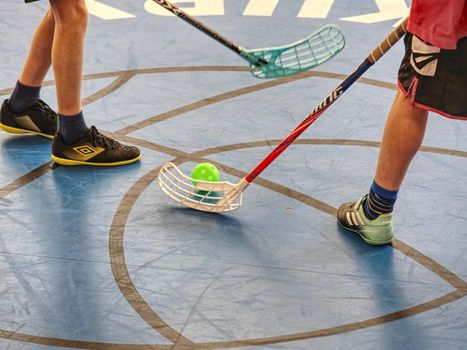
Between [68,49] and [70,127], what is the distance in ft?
1.12

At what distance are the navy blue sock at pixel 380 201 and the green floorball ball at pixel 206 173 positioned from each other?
0.64 meters

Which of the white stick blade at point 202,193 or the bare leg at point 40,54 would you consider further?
the bare leg at point 40,54

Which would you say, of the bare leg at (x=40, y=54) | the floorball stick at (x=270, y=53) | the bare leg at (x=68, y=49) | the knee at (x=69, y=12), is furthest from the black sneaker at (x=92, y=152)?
the floorball stick at (x=270, y=53)

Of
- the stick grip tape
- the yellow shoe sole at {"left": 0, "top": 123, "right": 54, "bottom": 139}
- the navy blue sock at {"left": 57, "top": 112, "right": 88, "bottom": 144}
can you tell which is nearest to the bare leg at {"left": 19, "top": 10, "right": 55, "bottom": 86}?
the yellow shoe sole at {"left": 0, "top": 123, "right": 54, "bottom": 139}

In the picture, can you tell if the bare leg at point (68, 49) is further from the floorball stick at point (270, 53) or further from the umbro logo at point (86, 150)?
the floorball stick at point (270, 53)

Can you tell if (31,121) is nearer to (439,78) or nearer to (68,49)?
(68,49)

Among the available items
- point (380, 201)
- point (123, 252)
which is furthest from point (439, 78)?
point (123, 252)

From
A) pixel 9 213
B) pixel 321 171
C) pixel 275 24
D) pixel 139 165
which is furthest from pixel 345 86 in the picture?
pixel 275 24

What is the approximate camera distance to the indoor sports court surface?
9.02 ft

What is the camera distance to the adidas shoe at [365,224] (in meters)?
3.18

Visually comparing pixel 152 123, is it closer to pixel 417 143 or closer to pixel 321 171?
pixel 321 171

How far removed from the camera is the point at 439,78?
2857 mm

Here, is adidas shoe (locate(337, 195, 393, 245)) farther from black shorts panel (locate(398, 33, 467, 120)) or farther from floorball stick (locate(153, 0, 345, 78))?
floorball stick (locate(153, 0, 345, 78))

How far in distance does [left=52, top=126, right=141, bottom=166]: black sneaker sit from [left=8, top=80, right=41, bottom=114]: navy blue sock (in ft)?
1.02
